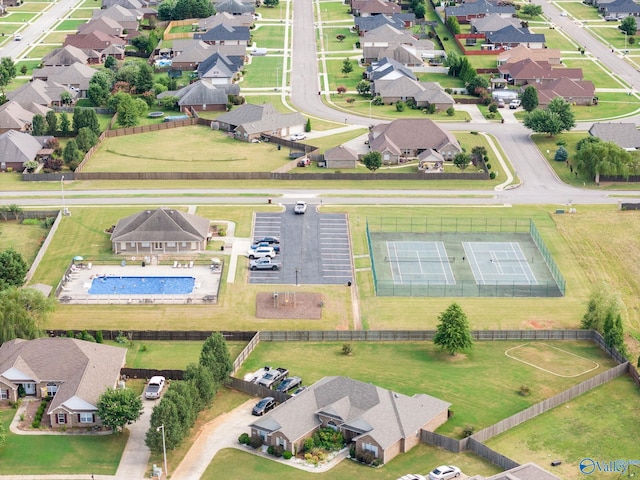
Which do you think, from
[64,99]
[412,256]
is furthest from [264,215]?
[64,99]

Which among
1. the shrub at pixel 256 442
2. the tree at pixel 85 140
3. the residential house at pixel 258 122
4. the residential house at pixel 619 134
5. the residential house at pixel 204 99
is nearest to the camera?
the shrub at pixel 256 442

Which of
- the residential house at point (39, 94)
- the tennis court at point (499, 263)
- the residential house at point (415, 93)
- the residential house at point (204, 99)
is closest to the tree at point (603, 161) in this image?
the tennis court at point (499, 263)

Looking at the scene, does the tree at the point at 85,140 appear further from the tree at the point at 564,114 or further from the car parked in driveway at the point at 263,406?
the car parked in driveway at the point at 263,406

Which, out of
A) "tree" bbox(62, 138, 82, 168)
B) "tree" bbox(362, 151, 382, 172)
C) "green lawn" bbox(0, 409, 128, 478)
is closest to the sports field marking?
"green lawn" bbox(0, 409, 128, 478)

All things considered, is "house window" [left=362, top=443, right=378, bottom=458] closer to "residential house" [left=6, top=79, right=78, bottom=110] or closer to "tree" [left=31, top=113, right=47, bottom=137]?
"tree" [left=31, top=113, right=47, bottom=137]

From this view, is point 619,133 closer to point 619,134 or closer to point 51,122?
point 619,134

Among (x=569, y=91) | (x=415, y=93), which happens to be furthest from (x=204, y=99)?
(x=569, y=91)

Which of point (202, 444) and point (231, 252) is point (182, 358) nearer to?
point (202, 444)
